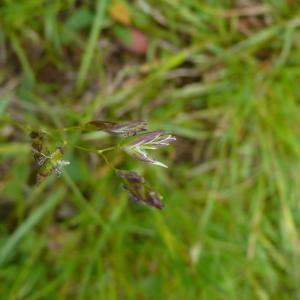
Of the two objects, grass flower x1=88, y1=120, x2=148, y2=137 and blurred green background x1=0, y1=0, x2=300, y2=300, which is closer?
grass flower x1=88, y1=120, x2=148, y2=137

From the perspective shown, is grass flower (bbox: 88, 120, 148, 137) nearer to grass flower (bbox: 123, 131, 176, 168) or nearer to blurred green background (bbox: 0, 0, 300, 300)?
grass flower (bbox: 123, 131, 176, 168)

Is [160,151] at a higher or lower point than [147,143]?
lower

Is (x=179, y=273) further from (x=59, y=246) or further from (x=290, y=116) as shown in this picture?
Answer: (x=290, y=116)

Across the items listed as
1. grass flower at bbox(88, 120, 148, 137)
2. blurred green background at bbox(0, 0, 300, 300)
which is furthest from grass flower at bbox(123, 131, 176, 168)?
blurred green background at bbox(0, 0, 300, 300)

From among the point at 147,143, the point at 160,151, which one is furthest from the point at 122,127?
the point at 160,151

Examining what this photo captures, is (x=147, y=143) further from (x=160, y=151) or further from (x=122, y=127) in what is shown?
(x=160, y=151)

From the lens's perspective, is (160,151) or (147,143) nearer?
(147,143)

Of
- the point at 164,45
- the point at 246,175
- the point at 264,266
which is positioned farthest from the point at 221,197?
the point at 164,45

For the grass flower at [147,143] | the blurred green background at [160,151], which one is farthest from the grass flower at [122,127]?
the blurred green background at [160,151]
